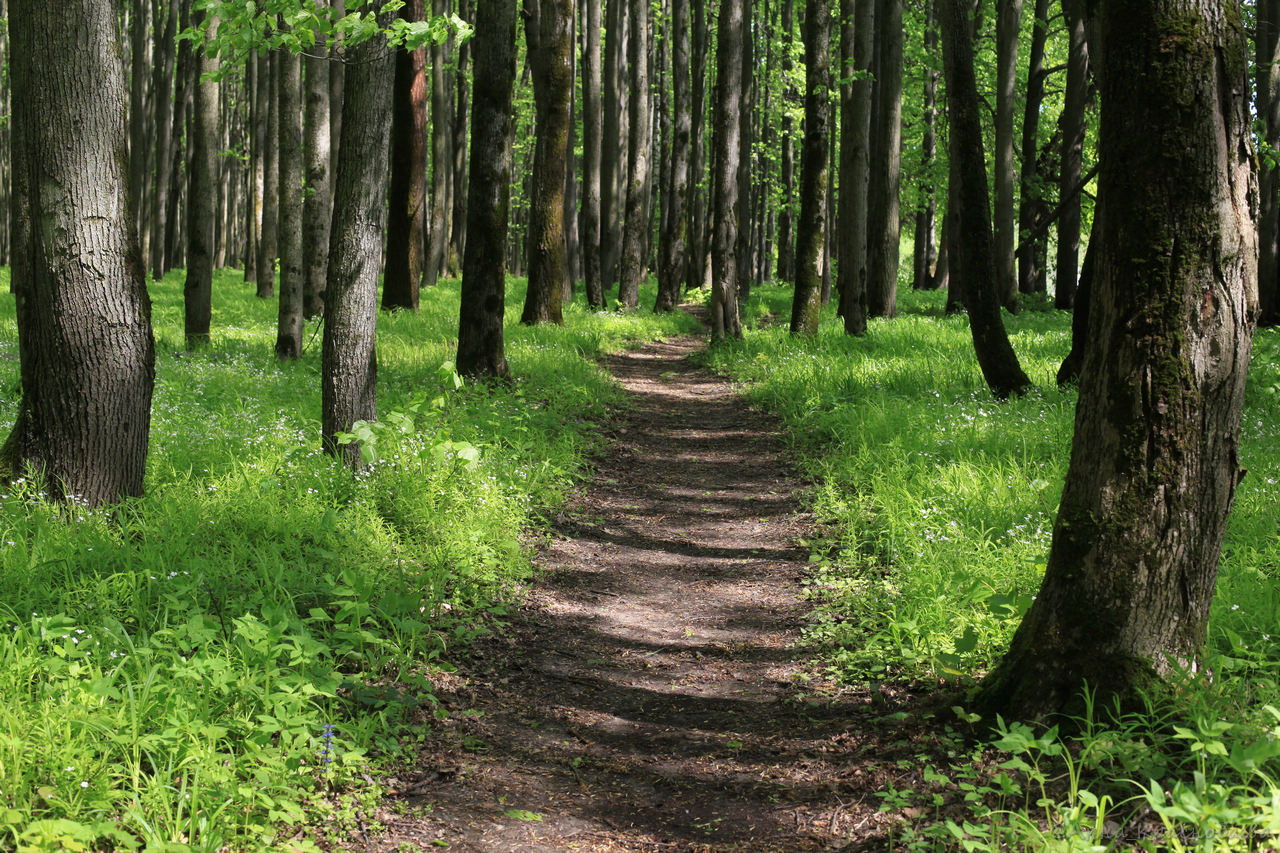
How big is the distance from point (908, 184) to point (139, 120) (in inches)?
808

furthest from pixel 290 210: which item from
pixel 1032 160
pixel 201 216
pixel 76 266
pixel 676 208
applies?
pixel 1032 160

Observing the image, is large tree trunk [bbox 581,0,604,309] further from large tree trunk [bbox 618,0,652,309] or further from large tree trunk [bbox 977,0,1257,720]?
large tree trunk [bbox 977,0,1257,720]

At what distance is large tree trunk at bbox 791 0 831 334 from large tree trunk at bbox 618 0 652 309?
5923mm

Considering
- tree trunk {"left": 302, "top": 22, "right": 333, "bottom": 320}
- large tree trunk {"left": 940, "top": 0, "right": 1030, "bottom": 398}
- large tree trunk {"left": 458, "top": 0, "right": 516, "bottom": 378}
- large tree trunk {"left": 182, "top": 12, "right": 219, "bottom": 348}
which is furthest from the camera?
large tree trunk {"left": 182, "top": 12, "right": 219, "bottom": 348}

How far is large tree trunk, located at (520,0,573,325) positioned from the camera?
12516 millimetres

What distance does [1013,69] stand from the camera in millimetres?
17359

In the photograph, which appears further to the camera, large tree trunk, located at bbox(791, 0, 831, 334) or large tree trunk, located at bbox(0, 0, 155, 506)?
large tree trunk, located at bbox(791, 0, 831, 334)

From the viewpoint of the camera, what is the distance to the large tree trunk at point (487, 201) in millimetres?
9602

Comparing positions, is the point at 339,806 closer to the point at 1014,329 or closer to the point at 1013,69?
the point at 1014,329

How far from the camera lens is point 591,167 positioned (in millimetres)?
18094

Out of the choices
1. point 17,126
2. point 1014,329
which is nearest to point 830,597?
point 17,126

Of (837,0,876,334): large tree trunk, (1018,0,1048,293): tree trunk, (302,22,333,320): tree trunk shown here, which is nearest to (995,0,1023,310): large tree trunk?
(1018,0,1048,293): tree trunk

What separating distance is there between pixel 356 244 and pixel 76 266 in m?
1.71

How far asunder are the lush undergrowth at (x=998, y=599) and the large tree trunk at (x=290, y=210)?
570cm
